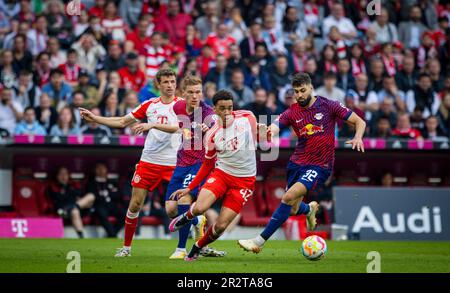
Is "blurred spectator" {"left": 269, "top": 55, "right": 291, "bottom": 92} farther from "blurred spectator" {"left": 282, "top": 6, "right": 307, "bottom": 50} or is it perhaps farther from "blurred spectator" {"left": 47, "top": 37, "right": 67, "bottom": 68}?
"blurred spectator" {"left": 47, "top": 37, "right": 67, "bottom": 68}

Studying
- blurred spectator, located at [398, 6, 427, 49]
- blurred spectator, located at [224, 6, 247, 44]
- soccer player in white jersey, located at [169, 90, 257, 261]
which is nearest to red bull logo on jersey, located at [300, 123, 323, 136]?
soccer player in white jersey, located at [169, 90, 257, 261]

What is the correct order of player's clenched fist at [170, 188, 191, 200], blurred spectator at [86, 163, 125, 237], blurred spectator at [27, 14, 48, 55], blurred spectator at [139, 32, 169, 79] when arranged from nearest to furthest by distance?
1. player's clenched fist at [170, 188, 191, 200]
2. blurred spectator at [86, 163, 125, 237]
3. blurred spectator at [139, 32, 169, 79]
4. blurred spectator at [27, 14, 48, 55]

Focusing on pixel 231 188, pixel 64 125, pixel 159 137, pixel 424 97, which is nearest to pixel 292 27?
pixel 424 97

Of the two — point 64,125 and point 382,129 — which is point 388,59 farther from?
point 64,125

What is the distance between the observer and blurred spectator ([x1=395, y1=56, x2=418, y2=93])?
2350 cm

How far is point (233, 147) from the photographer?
40.6 feet

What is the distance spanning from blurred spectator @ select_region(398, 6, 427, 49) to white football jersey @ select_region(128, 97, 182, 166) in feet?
41.7

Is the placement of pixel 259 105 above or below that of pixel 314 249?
above

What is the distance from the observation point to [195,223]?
13875 millimetres

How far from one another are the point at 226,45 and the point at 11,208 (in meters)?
6.36

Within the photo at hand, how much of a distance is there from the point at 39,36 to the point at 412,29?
9521 millimetres

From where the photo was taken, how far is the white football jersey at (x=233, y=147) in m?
12.4

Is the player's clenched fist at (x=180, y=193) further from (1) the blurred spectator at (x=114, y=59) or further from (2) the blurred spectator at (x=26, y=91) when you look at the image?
(1) the blurred spectator at (x=114, y=59)

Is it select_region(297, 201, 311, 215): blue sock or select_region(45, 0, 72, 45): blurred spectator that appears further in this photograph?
select_region(45, 0, 72, 45): blurred spectator
